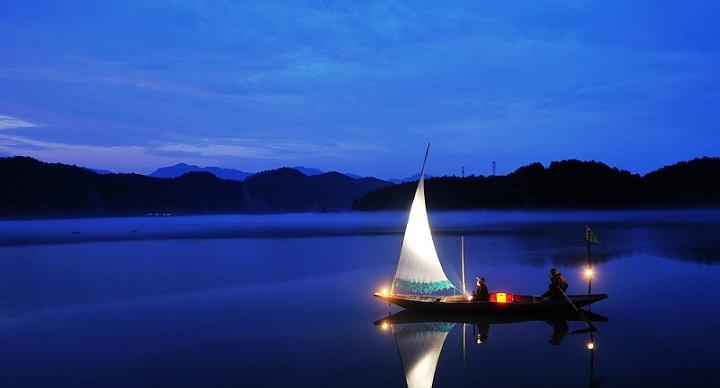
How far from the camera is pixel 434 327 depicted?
67.1 ft

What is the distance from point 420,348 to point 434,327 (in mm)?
2687

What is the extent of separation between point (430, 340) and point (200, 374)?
Result: 7.31 metres

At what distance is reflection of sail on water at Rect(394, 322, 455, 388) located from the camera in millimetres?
15121

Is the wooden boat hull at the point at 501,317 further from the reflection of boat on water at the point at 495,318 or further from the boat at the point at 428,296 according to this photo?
the boat at the point at 428,296

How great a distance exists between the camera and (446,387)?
1429 cm

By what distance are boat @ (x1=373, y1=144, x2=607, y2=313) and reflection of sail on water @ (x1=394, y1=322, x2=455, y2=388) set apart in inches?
36.8

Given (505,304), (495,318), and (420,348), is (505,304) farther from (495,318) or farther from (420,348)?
(420,348)

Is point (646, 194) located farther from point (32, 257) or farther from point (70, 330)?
point (70, 330)

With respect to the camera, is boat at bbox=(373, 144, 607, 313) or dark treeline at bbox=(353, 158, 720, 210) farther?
dark treeline at bbox=(353, 158, 720, 210)

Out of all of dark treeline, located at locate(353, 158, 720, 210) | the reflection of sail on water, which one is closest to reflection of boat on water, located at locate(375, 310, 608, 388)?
the reflection of sail on water

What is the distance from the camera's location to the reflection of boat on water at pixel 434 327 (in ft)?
54.6

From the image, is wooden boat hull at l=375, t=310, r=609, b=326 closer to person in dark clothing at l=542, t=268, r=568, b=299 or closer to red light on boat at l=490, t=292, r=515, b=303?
red light on boat at l=490, t=292, r=515, b=303

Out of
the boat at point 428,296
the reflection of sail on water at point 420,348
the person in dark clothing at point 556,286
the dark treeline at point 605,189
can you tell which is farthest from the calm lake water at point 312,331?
the dark treeline at point 605,189

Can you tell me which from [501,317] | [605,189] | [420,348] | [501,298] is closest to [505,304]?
[501,298]
